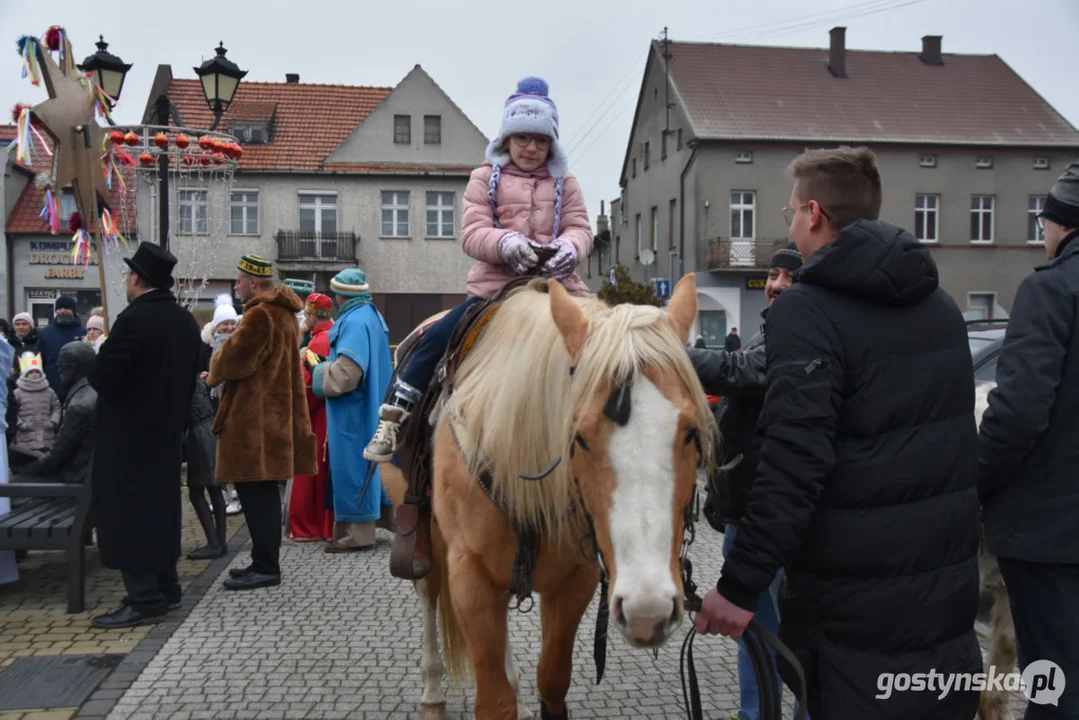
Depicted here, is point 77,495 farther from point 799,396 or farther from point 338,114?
point 338,114

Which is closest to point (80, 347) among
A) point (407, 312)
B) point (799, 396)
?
point (799, 396)

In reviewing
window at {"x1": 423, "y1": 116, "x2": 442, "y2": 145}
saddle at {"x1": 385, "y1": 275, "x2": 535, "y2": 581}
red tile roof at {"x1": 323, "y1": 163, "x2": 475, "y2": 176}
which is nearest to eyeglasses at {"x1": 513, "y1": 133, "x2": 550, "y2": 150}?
saddle at {"x1": 385, "y1": 275, "x2": 535, "y2": 581}

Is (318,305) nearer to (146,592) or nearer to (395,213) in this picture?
(146,592)

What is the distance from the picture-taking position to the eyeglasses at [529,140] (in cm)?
380

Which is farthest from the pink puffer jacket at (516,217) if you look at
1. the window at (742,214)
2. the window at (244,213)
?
the window at (742,214)

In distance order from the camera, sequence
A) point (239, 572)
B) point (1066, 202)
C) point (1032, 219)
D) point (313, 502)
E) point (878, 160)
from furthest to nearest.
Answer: point (878, 160)
point (1032, 219)
point (313, 502)
point (239, 572)
point (1066, 202)

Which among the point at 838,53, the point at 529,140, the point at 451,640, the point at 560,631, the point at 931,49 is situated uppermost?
the point at 931,49

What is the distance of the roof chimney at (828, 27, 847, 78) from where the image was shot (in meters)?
36.2

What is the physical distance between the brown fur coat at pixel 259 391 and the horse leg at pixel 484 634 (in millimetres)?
3317

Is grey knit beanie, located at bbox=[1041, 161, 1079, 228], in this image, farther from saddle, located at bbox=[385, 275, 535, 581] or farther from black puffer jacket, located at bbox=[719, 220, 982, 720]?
saddle, located at bbox=[385, 275, 535, 581]

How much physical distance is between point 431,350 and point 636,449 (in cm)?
169

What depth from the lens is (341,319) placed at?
700 centimetres

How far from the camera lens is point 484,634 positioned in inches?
117

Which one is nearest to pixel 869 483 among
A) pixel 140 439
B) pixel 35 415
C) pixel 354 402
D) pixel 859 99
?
pixel 140 439
